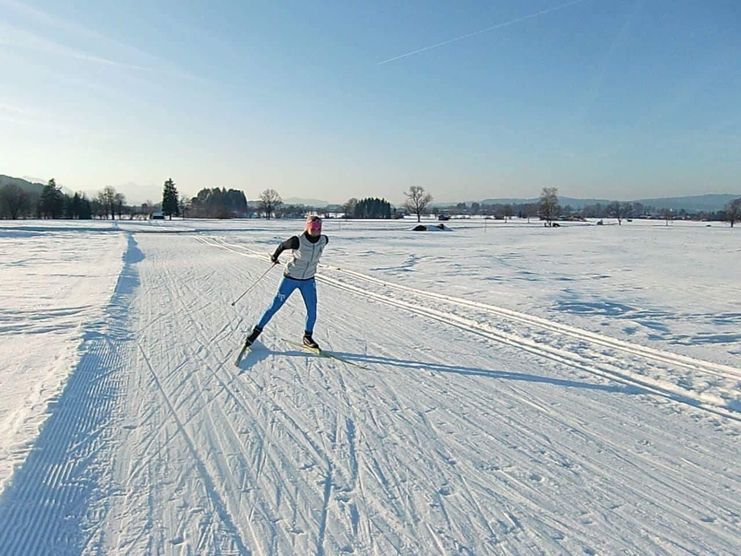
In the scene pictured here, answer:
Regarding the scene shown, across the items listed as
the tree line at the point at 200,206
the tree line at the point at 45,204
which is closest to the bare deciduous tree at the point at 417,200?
the tree line at the point at 200,206

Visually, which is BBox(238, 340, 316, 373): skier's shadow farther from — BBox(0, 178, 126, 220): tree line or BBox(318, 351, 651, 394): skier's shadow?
BBox(0, 178, 126, 220): tree line

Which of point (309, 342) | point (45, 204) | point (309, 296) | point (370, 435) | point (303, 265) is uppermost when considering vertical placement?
point (45, 204)

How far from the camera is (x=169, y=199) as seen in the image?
114 m

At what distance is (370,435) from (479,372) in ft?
6.93

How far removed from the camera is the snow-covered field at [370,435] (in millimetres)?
2709

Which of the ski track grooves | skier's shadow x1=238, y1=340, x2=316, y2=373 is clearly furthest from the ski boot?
the ski track grooves

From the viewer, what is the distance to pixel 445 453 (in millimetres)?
3588

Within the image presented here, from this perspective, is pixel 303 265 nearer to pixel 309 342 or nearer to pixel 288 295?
pixel 288 295

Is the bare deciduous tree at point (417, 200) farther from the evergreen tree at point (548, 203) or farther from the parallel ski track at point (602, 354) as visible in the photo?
the parallel ski track at point (602, 354)

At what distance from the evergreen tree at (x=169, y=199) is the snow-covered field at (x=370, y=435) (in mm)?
114650

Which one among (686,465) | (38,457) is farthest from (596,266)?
(38,457)

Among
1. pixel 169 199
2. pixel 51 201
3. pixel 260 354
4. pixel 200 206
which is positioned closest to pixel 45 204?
pixel 51 201

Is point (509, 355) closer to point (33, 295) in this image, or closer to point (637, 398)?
point (637, 398)

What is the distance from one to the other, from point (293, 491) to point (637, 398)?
12.2ft
